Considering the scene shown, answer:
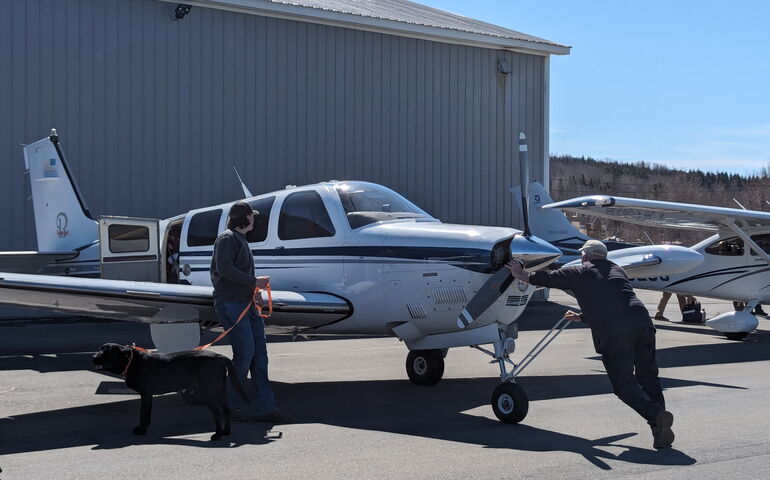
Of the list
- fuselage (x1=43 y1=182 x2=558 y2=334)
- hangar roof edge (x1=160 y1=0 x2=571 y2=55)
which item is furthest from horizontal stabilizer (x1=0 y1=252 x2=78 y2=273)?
hangar roof edge (x1=160 y1=0 x2=571 y2=55)

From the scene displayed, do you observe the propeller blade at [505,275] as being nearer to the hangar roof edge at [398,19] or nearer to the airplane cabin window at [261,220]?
the airplane cabin window at [261,220]

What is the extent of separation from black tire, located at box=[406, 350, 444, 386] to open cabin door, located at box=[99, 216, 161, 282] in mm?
3825

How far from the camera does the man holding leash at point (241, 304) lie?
7461 millimetres

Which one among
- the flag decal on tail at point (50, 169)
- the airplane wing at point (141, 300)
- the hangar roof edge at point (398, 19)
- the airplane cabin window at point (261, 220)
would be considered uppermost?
the hangar roof edge at point (398, 19)

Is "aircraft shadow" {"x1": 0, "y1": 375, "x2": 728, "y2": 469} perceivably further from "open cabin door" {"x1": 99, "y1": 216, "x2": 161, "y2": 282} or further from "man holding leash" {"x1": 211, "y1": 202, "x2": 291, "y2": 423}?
"open cabin door" {"x1": 99, "y1": 216, "x2": 161, "y2": 282}

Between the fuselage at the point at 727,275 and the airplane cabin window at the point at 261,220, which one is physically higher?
the airplane cabin window at the point at 261,220

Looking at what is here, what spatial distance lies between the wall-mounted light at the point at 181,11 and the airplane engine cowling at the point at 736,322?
494 inches

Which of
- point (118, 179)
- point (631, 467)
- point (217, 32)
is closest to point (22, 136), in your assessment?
point (118, 179)

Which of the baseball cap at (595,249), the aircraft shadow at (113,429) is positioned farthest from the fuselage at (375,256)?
the aircraft shadow at (113,429)

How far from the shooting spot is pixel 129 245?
11.3 metres

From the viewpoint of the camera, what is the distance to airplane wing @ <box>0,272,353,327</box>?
7668 millimetres

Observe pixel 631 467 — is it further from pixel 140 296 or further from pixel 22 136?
pixel 22 136

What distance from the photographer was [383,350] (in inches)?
536

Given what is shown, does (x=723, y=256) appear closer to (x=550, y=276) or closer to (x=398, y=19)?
(x=398, y=19)
